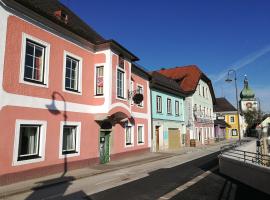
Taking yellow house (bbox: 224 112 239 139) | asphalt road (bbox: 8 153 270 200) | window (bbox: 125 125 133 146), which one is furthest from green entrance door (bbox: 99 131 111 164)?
yellow house (bbox: 224 112 239 139)

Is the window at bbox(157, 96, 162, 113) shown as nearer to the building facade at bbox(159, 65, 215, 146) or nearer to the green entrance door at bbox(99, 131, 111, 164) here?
the building facade at bbox(159, 65, 215, 146)

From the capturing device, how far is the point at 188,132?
111ft

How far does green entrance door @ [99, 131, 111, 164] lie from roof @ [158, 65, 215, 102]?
1890cm

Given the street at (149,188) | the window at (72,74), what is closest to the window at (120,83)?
the window at (72,74)

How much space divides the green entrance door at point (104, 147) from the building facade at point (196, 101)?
17.6 meters

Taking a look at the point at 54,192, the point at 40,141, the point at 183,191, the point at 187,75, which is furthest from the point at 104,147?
the point at 187,75

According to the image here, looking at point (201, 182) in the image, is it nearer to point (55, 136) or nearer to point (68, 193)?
point (68, 193)

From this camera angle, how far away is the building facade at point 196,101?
34.1m

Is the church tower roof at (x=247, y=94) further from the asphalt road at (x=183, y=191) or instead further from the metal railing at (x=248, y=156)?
the asphalt road at (x=183, y=191)

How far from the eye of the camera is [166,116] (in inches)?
1101

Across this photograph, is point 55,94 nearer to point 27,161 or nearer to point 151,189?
point 27,161

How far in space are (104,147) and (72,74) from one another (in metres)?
5.02

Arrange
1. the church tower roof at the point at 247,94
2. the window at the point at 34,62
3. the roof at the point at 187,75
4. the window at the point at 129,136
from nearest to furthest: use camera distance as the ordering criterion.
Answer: the window at the point at 34,62, the window at the point at 129,136, the roof at the point at 187,75, the church tower roof at the point at 247,94

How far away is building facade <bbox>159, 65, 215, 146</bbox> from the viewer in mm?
34125
